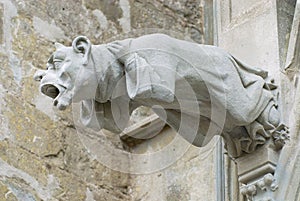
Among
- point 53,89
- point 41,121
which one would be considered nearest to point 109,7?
point 41,121

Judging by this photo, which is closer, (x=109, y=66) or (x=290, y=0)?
(x=109, y=66)

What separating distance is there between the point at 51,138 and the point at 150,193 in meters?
0.41

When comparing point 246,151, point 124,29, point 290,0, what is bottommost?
point 124,29

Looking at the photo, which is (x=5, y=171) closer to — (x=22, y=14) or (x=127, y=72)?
(x=22, y=14)

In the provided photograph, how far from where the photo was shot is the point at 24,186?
151 inches

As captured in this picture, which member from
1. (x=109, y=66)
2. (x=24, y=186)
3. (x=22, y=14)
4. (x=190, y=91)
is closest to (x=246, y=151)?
(x=190, y=91)

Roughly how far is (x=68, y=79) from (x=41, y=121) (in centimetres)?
142

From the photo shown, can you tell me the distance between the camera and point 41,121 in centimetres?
401

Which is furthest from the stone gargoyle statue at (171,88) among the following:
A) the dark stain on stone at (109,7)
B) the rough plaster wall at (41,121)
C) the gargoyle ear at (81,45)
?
the dark stain on stone at (109,7)

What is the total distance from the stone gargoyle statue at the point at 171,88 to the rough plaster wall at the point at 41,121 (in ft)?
3.75

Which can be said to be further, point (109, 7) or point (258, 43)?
point (109, 7)

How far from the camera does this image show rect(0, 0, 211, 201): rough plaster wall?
387 cm

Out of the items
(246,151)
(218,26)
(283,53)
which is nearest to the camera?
(246,151)

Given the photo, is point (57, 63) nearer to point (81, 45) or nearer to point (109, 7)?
point (81, 45)
